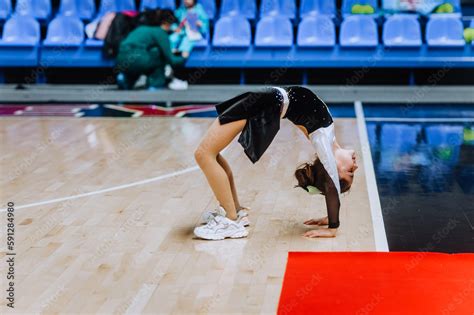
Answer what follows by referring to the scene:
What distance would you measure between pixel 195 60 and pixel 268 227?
6.62m

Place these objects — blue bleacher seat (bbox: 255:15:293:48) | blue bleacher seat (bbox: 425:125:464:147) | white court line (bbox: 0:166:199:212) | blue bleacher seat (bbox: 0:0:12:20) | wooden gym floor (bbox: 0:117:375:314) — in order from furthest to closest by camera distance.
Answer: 1. blue bleacher seat (bbox: 0:0:12:20)
2. blue bleacher seat (bbox: 255:15:293:48)
3. blue bleacher seat (bbox: 425:125:464:147)
4. white court line (bbox: 0:166:199:212)
5. wooden gym floor (bbox: 0:117:375:314)

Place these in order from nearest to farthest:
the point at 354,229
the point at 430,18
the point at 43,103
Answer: the point at 354,229 → the point at 43,103 → the point at 430,18

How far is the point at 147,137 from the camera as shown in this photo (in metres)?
8.89

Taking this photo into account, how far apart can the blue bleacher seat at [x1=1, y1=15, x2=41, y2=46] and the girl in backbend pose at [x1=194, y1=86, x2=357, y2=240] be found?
786 centimetres

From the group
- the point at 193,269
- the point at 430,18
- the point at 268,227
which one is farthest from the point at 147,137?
the point at 430,18

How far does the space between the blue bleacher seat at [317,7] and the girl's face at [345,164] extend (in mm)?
7457

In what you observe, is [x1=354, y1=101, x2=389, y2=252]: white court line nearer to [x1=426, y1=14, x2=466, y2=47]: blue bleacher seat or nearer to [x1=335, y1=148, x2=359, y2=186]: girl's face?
[x1=335, y1=148, x2=359, y2=186]: girl's face

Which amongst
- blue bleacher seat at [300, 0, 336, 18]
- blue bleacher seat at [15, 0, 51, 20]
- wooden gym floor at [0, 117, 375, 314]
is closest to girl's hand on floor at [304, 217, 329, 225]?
wooden gym floor at [0, 117, 375, 314]

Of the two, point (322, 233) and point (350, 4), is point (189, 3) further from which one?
point (322, 233)

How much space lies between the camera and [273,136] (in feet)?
17.3

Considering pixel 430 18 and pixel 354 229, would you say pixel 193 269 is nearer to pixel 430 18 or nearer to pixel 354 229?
pixel 354 229

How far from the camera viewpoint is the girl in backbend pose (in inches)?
206

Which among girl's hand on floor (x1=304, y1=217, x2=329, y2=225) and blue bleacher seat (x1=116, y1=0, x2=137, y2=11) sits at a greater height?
blue bleacher seat (x1=116, y1=0, x2=137, y2=11)

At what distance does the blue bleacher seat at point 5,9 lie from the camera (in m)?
12.9
